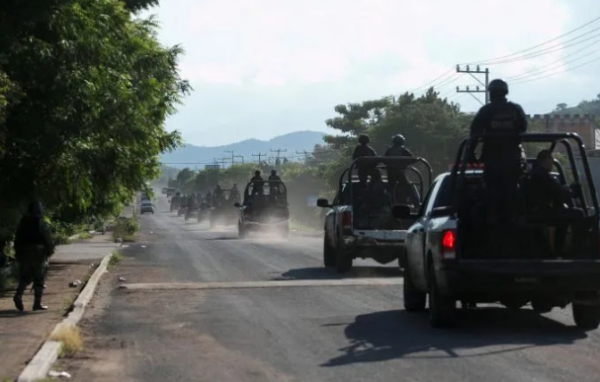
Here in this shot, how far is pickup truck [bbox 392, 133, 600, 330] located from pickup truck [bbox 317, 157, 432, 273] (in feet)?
27.3

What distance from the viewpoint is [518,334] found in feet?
40.1

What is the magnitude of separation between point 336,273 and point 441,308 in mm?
9918

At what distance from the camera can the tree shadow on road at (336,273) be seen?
21.4 meters

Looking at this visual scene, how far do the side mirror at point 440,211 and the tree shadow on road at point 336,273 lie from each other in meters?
7.81

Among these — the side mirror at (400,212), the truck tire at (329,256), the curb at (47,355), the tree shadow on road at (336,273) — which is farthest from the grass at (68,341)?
the truck tire at (329,256)

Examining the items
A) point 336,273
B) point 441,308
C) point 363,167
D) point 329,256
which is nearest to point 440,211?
point 441,308

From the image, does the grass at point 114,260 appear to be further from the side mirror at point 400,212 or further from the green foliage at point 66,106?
the side mirror at point 400,212

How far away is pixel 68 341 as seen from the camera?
11844 mm

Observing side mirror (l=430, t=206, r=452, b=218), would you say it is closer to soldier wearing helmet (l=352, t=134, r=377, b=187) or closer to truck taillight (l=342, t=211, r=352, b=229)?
truck taillight (l=342, t=211, r=352, b=229)

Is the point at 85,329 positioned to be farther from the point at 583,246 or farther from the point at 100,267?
the point at 100,267

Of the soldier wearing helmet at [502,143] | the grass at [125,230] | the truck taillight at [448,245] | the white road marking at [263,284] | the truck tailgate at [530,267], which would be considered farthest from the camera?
the grass at [125,230]

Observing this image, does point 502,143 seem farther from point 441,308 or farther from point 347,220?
point 347,220

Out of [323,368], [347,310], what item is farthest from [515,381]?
[347,310]

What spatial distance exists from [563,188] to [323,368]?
4.12m
